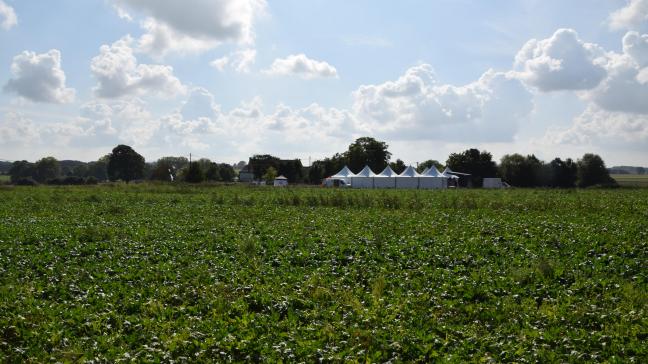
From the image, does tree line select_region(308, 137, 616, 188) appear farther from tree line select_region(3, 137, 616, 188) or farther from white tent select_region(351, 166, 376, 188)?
white tent select_region(351, 166, 376, 188)

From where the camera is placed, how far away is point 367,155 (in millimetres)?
137375

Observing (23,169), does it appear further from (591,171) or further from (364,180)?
(591,171)

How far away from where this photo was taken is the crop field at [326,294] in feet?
29.3

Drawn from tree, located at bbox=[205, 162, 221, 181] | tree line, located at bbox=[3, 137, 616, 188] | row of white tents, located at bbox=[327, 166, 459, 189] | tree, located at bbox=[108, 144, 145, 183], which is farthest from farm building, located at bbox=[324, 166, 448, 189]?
tree, located at bbox=[108, 144, 145, 183]

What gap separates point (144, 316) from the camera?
35.4 feet

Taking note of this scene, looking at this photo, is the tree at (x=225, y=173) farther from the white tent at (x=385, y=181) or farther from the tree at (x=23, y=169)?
the white tent at (x=385, y=181)

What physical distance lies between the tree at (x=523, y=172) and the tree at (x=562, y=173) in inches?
103

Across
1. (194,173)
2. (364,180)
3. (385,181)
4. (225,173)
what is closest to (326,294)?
(385,181)

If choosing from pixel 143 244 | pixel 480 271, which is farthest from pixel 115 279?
pixel 480 271

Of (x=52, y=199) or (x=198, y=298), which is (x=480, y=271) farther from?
(x=52, y=199)

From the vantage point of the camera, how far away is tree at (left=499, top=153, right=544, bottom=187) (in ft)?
394

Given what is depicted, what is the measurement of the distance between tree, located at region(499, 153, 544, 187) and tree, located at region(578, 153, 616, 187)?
1007 centimetres

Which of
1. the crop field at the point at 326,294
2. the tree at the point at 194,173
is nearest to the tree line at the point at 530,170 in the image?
the tree at the point at 194,173

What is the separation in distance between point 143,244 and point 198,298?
7.05 metres
